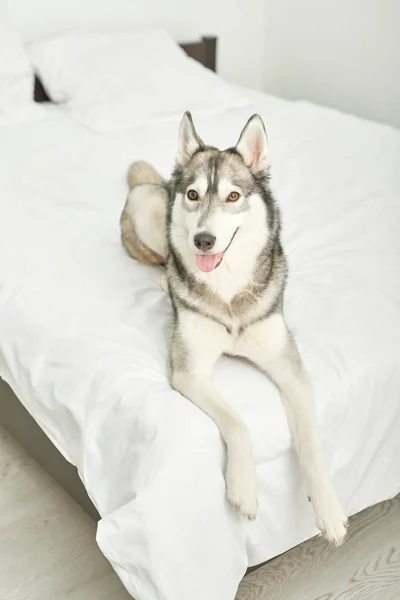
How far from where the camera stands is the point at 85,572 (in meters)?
1.83

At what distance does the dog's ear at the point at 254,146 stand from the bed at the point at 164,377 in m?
0.43

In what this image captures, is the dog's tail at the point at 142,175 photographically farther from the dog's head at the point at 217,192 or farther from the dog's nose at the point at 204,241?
the dog's nose at the point at 204,241

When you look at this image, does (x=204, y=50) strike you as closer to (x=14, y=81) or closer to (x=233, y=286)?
(x=14, y=81)

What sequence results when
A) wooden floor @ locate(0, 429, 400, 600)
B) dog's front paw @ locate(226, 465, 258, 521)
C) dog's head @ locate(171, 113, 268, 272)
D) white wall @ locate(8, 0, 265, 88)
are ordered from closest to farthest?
dog's front paw @ locate(226, 465, 258, 521)
dog's head @ locate(171, 113, 268, 272)
wooden floor @ locate(0, 429, 400, 600)
white wall @ locate(8, 0, 265, 88)

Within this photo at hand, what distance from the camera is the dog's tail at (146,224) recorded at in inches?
81.5

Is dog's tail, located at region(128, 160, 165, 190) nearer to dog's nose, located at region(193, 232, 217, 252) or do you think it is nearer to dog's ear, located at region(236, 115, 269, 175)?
dog's ear, located at region(236, 115, 269, 175)

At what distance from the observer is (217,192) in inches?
62.0

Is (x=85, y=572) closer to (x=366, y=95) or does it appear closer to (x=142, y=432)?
(x=142, y=432)

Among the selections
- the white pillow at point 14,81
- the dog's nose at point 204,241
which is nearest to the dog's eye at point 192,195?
the dog's nose at point 204,241

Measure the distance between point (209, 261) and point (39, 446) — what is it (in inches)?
33.3

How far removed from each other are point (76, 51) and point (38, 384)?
2.07 meters

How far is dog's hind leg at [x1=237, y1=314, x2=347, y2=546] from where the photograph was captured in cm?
148

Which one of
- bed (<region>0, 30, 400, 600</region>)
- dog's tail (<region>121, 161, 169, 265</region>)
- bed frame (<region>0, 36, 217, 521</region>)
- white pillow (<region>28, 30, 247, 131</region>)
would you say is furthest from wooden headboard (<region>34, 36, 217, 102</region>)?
bed frame (<region>0, 36, 217, 521</region>)

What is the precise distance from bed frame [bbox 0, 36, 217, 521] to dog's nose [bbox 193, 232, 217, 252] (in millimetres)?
713
